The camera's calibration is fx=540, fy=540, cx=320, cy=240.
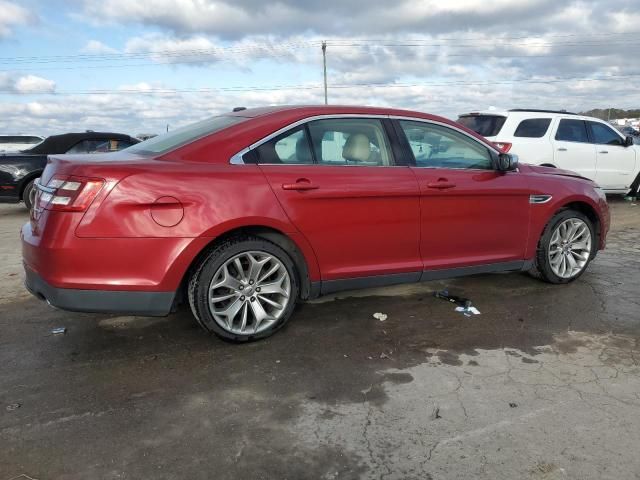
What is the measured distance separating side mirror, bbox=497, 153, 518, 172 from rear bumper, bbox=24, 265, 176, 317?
291 centimetres

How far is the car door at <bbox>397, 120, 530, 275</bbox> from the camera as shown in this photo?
14.1 ft

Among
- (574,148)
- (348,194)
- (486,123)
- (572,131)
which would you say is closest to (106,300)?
(348,194)

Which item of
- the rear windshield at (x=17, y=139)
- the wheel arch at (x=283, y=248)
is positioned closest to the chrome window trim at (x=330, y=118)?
the wheel arch at (x=283, y=248)

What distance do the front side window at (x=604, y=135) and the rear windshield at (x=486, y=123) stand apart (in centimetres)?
209

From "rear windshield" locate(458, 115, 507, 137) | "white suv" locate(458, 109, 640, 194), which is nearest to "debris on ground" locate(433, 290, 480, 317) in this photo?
"white suv" locate(458, 109, 640, 194)

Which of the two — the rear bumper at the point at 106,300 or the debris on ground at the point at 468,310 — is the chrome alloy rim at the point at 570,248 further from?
the rear bumper at the point at 106,300

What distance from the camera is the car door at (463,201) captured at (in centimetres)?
429

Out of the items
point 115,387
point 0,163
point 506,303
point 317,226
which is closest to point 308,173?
point 317,226

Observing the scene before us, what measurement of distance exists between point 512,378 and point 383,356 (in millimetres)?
811

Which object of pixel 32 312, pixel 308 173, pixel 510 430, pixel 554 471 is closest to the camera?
pixel 554 471

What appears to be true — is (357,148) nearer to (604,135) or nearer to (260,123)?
(260,123)

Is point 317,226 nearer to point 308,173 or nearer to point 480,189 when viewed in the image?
point 308,173

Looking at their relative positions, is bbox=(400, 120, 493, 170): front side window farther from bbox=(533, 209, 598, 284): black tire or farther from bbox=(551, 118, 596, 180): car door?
bbox=(551, 118, 596, 180): car door

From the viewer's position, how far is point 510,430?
8.89 feet
